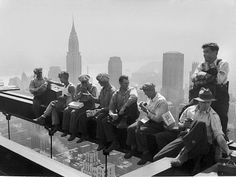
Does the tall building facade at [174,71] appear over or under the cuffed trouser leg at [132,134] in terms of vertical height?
over

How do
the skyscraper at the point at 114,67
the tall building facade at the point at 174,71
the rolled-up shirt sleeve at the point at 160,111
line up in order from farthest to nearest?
the tall building facade at the point at 174,71 → the skyscraper at the point at 114,67 → the rolled-up shirt sleeve at the point at 160,111

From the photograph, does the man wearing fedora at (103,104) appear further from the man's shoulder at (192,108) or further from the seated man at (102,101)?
the man's shoulder at (192,108)

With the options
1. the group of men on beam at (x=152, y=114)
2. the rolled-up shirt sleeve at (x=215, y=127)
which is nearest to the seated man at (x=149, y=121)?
the group of men on beam at (x=152, y=114)

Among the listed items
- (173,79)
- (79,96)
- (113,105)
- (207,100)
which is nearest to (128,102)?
(113,105)

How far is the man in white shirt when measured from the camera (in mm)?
5459

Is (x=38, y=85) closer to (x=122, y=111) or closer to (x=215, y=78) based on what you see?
(x=122, y=111)

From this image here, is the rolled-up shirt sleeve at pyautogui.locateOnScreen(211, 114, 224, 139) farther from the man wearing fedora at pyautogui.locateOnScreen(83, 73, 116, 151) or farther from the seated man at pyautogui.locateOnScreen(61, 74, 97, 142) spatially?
the seated man at pyautogui.locateOnScreen(61, 74, 97, 142)

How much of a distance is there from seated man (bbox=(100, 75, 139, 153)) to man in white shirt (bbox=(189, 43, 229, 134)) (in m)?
1.44

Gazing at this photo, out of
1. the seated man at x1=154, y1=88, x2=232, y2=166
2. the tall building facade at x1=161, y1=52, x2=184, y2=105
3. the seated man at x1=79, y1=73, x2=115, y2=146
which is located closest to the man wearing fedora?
the seated man at x1=79, y1=73, x2=115, y2=146

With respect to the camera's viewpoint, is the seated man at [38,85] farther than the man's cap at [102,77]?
Yes

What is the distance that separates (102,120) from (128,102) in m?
0.84

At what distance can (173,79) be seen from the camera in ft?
48.6

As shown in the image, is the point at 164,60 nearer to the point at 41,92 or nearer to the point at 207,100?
the point at 41,92

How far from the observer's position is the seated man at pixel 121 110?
6480 mm
